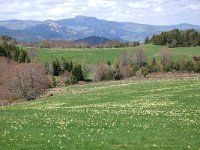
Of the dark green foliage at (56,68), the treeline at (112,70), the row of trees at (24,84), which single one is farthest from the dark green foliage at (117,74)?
the row of trees at (24,84)

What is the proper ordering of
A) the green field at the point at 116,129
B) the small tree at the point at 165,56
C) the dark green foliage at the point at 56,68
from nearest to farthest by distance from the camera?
the green field at the point at 116,129 < the dark green foliage at the point at 56,68 < the small tree at the point at 165,56

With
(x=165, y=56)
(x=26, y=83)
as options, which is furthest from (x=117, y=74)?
(x=26, y=83)

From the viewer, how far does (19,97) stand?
7706cm

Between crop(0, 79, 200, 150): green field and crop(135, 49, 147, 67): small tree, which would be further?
crop(135, 49, 147, 67): small tree

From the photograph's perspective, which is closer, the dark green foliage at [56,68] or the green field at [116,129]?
the green field at [116,129]

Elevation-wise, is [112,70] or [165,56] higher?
[165,56]

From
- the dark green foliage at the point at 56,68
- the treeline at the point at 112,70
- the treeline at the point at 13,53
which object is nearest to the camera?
the treeline at the point at 112,70

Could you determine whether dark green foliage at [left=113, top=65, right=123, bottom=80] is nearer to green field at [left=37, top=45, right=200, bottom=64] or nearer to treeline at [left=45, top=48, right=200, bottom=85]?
treeline at [left=45, top=48, right=200, bottom=85]

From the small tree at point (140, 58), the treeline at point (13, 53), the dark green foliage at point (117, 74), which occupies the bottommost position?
the dark green foliage at point (117, 74)

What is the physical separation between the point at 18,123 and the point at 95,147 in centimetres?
1054

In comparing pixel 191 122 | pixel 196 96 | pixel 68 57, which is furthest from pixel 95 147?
pixel 68 57

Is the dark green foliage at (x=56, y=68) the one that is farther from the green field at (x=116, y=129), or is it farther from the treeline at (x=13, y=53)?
the green field at (x=116, y=129)

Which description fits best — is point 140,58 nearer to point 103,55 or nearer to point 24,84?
→ point 103,55

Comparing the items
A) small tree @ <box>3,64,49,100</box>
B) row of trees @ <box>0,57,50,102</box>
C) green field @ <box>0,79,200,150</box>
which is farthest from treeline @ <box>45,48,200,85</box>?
green field @ <box>0,79,200,150</box>
